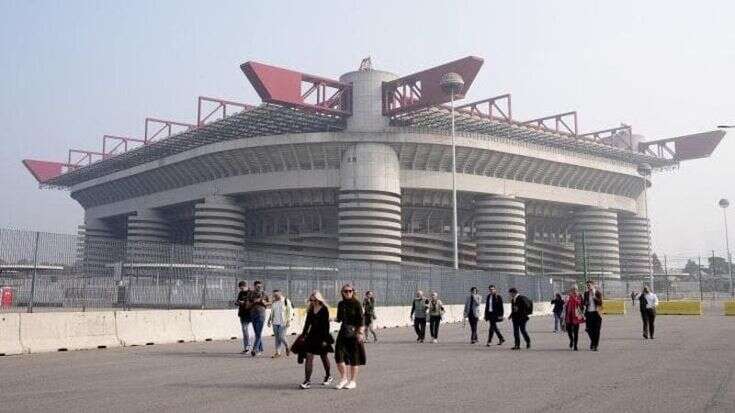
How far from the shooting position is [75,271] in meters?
18.4

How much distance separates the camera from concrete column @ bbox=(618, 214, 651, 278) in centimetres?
8681

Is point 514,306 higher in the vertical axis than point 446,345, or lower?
higher

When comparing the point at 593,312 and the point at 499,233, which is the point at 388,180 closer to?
the point at 499,233

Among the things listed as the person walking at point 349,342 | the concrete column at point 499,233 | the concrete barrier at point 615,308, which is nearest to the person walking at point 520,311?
the person walking at point 349,342

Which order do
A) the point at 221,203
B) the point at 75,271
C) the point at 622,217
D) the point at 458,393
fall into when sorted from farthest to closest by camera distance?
the point at 622,217, the point at 221,203, the point at 75,271, the point at 458,393

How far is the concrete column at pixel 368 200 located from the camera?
203 feet

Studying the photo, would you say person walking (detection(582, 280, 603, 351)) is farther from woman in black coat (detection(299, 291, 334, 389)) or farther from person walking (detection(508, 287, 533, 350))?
woman in black coat (detection(299, 291, 334, 389))

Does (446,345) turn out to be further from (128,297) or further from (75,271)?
(75,271)

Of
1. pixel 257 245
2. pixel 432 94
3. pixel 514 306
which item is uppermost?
pixel 432 94

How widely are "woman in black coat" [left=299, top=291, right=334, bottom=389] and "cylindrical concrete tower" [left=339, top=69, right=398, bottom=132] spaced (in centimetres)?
5255

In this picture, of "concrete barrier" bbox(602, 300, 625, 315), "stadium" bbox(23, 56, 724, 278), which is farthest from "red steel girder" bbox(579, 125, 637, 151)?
"concrete barrier" bbox(602, 300, 625, 315)

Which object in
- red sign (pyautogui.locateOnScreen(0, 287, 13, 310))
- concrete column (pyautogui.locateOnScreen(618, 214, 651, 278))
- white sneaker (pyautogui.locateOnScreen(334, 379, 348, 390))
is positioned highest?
concrete column (pyautogui.locateOnScreen(618, 214, 651, 278))

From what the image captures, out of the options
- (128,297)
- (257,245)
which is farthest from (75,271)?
(257,245)

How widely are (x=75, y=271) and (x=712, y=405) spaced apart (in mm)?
15953
